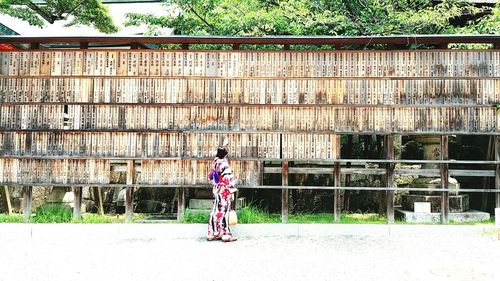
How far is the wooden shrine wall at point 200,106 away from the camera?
1038 centimetres

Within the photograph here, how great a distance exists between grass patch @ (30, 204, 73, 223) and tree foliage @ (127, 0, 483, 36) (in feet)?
→ 22.0

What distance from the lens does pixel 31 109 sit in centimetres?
1053

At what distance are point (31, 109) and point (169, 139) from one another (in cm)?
348

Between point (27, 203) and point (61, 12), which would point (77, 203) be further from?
point (61, 12)

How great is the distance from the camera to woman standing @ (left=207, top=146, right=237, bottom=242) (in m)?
9.48

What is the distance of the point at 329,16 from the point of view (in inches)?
491

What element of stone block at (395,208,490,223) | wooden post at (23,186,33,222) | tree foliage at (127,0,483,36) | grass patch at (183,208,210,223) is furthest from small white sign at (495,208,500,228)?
wooden post at (23,186,33,222)
